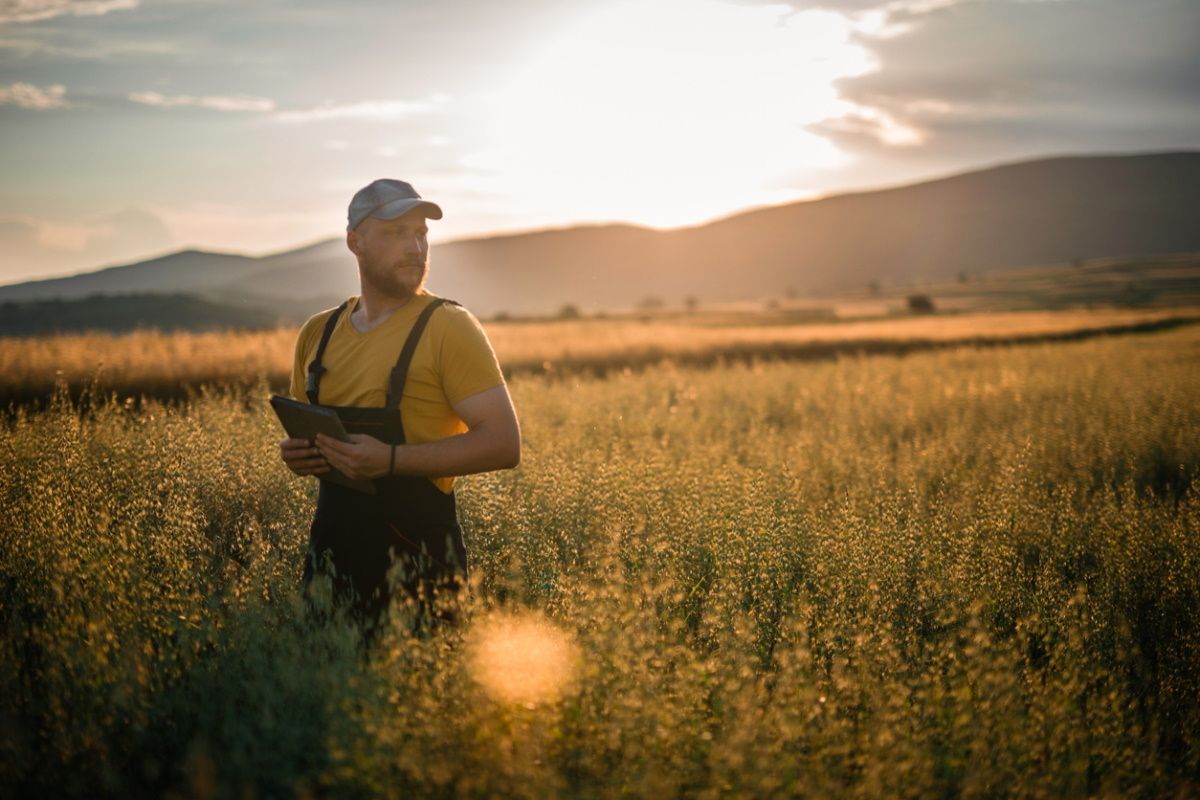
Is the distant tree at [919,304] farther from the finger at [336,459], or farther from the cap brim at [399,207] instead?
the finger at [336,459]

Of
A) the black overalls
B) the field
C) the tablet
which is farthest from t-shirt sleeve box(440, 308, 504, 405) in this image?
the field

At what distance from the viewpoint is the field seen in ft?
6.72

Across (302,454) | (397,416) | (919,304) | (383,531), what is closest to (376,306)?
(397,416)

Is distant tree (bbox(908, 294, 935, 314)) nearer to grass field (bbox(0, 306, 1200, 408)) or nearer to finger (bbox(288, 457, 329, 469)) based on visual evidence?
grass field (bbox(0, 306, 1200, 408))

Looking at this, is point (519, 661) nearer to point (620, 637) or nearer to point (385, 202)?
point (620, 637)

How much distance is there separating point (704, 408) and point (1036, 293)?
70.0 meters

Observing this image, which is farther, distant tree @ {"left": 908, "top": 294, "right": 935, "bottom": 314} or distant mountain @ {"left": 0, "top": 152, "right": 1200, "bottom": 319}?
distant mountain @ {"left": 0, "top": 152, "right": 1200, "bottom": 319}

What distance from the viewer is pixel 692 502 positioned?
452cm

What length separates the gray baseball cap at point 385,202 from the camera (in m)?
2.65

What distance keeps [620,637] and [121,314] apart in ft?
191

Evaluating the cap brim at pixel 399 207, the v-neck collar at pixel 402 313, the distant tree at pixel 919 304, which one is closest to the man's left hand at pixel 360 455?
the v-neck collar at pixel 402 313

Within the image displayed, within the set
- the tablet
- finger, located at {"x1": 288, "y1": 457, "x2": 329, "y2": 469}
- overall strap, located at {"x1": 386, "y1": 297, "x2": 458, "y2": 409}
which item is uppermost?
overall strap, located at {"x1": 386, "y1": 297, "x2": 458, "y2": 409}

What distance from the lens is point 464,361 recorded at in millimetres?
2557

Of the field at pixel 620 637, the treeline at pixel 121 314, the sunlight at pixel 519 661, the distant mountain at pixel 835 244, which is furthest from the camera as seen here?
the distant mountain at pixel 835 244
